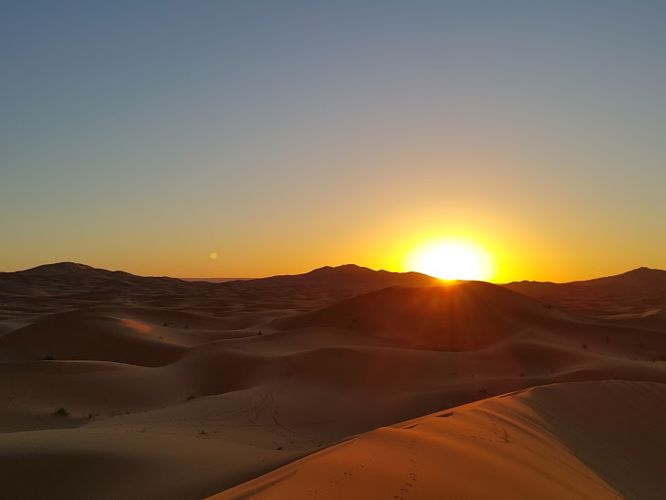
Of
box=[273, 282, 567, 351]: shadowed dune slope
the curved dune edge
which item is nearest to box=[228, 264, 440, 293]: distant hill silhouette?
box=[273, 282, 567, 351]: shadowed dune slope

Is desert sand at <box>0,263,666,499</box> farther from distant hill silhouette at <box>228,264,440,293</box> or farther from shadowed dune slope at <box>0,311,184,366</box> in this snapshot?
distant hill silhouette at <box>228,264,440,293</box>

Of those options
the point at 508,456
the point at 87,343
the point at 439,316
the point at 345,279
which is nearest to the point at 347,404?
the point at 508,456

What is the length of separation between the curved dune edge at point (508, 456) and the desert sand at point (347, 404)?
4 centimetres

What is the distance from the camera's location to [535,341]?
23.1m

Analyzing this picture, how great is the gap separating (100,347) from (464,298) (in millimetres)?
18462

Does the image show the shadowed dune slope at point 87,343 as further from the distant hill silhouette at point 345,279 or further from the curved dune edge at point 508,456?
the distant hill silhouette at point 345,279

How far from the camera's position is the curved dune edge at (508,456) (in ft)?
16.9

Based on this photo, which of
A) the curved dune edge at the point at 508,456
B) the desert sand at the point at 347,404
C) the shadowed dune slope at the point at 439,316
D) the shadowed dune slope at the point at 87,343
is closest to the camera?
the curved dune edge at the point at 508,456

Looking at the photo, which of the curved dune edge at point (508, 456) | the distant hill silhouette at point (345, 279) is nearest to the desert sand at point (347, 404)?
the curved dune edge at point (508, 456)

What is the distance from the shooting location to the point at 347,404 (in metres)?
14.9

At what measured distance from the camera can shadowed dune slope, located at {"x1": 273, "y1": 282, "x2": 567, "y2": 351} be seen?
89.7 feet

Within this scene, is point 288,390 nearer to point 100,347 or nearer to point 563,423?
point 563,423

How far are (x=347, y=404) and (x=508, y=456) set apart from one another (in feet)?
27.7

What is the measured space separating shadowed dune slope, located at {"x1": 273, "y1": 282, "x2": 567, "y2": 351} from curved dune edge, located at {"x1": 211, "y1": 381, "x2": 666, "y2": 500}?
14440 millimetres
